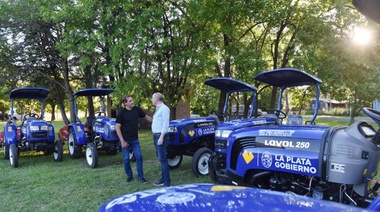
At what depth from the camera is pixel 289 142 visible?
4012 mm

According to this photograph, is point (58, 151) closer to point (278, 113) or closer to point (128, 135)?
point (128, 135)

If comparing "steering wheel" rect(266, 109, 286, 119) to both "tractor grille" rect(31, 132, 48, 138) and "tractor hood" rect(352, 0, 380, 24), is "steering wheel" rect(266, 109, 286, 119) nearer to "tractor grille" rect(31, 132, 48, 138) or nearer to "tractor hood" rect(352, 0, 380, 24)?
"tractor hood" rect(352, 0, 380, 24)

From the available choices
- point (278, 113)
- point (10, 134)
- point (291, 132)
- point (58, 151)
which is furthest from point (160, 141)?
point (10, 134)

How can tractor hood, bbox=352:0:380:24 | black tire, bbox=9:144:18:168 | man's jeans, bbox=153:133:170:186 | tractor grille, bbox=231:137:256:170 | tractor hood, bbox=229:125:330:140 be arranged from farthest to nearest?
1. black tire, bbox=9:144:18:168
2. man's jeans, bbox=153:133:170:186
3. tractor grille, bbox=231:137:256:170
4. tractor hood, bbox=229:125:330:140
5. tractor hood, bbox=352:0:380:24

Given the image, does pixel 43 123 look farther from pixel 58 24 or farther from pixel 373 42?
pixel 373 42

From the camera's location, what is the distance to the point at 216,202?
199 centimetres

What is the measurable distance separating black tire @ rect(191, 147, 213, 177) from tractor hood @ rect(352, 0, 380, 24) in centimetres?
477

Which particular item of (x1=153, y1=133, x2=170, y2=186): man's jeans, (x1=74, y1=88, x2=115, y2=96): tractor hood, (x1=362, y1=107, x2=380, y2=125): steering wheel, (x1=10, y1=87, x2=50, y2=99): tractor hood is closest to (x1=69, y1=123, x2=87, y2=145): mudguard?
(x1=74, y1=88, x2=115, y2=96): tractor hood

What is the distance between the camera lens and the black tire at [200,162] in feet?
23.8

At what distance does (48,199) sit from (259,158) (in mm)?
3667

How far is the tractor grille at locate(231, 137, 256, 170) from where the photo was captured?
15.1 ft

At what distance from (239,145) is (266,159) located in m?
0.67

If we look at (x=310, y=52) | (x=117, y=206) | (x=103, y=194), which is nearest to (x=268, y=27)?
(x=310, y=52)

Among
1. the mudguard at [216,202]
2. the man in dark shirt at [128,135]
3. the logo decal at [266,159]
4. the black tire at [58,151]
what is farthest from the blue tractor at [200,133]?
the mudguard at [216,202]
